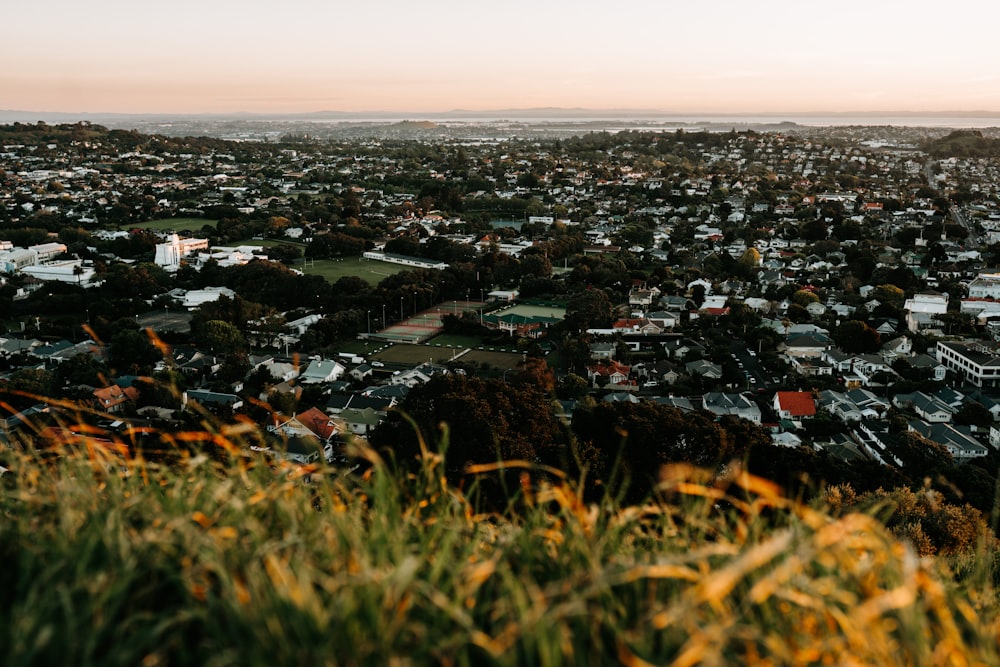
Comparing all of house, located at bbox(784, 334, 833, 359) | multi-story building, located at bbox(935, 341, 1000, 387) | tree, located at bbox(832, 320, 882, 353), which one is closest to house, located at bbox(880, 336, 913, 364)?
tree, located at bbox(832, 320, 882, 353)

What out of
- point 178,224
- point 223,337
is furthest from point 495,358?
point 178,224

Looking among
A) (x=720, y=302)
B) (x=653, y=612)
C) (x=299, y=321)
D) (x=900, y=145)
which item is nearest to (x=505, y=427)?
(x=653, y=612)

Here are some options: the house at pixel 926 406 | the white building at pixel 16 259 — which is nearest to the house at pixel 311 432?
the house at pixel 926 406

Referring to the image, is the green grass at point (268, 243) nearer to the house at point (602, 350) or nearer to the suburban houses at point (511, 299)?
the suburban houses at point (511, 299)

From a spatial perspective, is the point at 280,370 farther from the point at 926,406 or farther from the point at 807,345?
the point at 926,406

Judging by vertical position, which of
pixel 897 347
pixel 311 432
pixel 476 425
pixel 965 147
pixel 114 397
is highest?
pixel 965 147

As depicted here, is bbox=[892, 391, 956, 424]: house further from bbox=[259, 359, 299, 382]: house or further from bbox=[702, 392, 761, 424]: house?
bbox=[259, 359, 299, 382]: house
